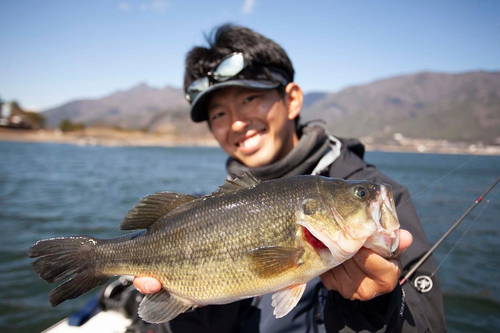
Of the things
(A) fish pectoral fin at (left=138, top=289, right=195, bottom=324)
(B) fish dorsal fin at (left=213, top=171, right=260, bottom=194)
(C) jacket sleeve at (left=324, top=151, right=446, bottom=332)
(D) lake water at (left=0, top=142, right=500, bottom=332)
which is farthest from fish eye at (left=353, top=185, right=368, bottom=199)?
(A) fish pectoral fin at (left=138, top=289, right=195, bottom=324)

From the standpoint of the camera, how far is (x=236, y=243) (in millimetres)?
2301

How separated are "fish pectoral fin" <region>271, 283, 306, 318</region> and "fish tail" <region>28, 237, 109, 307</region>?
1455 mm

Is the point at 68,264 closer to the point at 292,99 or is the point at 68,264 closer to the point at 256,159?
the point at 256,159

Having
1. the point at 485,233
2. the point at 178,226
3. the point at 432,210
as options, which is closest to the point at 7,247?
the point at 178,226

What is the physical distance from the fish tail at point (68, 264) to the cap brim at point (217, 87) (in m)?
2.06

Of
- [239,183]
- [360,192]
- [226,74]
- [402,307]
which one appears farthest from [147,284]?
[226,74]

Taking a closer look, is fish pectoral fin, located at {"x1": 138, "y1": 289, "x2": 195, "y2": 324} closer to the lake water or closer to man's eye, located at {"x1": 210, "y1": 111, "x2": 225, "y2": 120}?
the lake water

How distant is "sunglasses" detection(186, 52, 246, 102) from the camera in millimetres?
3775

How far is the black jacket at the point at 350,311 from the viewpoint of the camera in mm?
2428

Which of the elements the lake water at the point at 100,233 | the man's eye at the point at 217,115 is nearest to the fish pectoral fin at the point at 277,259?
the lake water at the point at 100,233

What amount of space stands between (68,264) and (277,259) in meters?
1.75

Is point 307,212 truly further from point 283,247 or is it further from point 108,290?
point 108,290

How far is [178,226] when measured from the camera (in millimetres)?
2506

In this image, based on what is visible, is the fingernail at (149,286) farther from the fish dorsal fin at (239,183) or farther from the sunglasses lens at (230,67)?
the sunglasses lens at (230,67)
